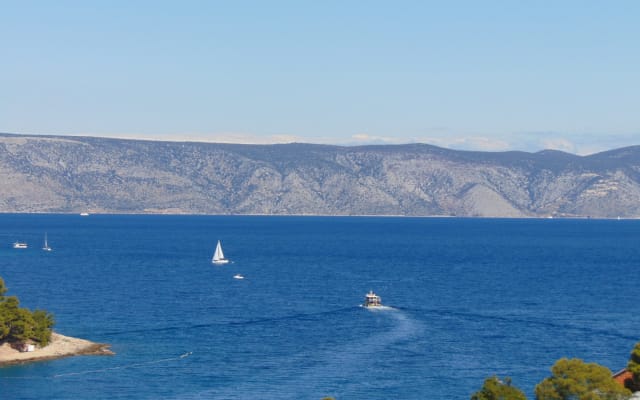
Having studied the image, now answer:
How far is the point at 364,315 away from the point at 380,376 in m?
43.3

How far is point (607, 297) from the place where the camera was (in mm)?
168375

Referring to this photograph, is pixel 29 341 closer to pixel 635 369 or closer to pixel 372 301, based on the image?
pixel 372 301

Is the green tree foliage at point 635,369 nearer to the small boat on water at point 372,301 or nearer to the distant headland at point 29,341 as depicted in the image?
the distant headland at point 29,341

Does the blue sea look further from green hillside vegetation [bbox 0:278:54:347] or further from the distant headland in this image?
green hillside vegetation [bbox 0:278:54:347]

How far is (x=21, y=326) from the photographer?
112m

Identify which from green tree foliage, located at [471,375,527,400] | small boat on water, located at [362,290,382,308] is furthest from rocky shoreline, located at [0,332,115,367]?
green tree foliage, located at [471,375,527,400]

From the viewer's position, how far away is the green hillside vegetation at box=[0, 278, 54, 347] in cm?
11156

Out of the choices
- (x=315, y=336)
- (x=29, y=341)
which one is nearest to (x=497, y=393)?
(x=315, y=336)

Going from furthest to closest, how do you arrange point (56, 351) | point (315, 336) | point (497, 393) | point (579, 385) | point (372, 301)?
1. point (372, 301)
2. point (315, 336)
3. point (56, 351)
4. point (497, 393)
5. point (579, 385)

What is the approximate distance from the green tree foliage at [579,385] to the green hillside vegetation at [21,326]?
59147mm

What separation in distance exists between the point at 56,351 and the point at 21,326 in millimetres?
4375

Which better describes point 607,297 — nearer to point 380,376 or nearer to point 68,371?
point 380,376

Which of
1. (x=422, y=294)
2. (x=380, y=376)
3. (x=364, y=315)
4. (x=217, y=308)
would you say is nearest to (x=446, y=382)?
(x=380, y=376)

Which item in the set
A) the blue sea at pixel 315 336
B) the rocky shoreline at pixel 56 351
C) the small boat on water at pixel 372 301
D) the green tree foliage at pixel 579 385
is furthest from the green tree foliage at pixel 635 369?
the small boat on water at pixel 372 301
